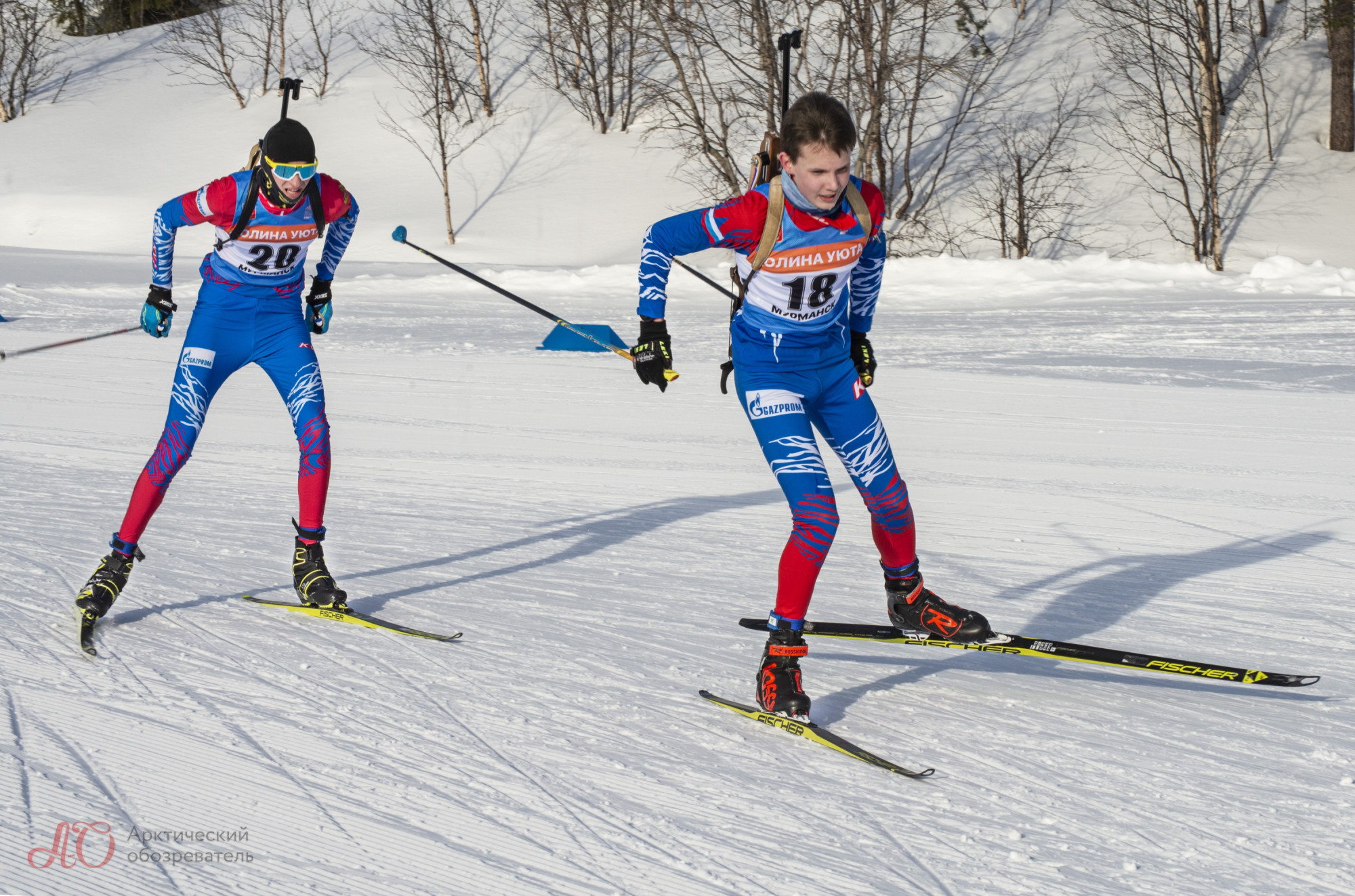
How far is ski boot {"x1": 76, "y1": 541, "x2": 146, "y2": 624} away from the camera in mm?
4160

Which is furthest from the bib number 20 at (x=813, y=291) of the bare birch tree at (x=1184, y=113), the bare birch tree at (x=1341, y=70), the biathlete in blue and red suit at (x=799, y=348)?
the bare birch tree at (x=1341, y=70)

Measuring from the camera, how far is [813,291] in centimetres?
350

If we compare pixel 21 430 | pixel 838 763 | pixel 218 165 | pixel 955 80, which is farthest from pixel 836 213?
pixel 218 165

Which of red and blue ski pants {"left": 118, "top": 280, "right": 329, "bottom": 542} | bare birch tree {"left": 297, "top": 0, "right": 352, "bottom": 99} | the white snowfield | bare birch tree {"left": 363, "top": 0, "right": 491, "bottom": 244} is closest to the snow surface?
the white snowfield

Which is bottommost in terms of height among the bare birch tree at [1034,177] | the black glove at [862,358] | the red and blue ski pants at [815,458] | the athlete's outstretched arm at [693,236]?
the red and blue ski pants at [815,458]

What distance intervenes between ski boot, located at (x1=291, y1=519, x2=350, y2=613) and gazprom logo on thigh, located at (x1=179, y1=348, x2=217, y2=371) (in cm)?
71

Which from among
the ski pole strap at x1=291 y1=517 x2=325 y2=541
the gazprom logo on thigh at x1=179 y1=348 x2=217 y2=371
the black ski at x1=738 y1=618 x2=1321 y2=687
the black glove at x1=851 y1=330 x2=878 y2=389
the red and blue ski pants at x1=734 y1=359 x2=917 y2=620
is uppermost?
the gazprom logo on thigh at x1=179 y1=348 x2=217 y2=371

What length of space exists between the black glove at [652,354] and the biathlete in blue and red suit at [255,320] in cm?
153

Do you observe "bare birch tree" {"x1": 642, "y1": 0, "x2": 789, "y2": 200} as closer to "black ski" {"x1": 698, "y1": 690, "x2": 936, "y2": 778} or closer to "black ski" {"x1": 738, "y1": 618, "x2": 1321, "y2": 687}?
"black ski" {"x1": 738, "y1": 618, "x2": 1321, "y2": 687}

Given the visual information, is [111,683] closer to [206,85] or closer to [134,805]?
[134,805]

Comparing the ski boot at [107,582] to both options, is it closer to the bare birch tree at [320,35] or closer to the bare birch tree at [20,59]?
Result: the bare birch tree at [320,35]

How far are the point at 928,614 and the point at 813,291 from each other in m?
1.17

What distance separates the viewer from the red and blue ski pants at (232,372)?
4.39m

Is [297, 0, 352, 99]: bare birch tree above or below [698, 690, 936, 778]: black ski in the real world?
above
